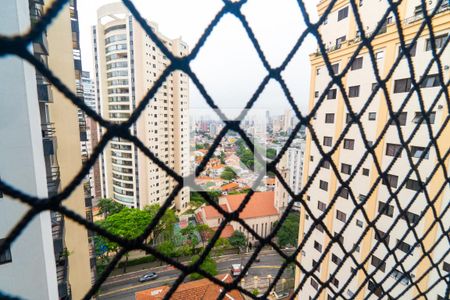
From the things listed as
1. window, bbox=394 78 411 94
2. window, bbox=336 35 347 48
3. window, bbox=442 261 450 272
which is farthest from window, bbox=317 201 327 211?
window, bbox=336 35 347 48

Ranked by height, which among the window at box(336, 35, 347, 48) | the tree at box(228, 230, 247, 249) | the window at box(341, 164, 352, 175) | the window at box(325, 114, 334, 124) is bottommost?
the tree at box(228, 230, 247, 249)

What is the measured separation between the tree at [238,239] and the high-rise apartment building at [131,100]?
235cm

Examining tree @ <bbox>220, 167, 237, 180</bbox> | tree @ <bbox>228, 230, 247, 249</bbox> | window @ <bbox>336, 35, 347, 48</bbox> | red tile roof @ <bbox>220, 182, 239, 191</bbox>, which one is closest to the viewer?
→ window @ <bbox>336, 35, 347, 48</bbox>

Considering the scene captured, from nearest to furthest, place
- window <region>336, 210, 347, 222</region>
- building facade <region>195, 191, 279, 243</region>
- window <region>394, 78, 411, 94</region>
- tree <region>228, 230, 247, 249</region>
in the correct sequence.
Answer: window <region>394, 78, 411, 94</region> < window <region>336, 210, 347, 222</region> < tree <region>228, 230, 247, 249</region> < building facade <region>195, 191, 279, 243</region>

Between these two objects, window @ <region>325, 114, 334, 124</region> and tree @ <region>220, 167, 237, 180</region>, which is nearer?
window @ <region>325, 114, 334, 124</region>

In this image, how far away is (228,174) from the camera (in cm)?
754

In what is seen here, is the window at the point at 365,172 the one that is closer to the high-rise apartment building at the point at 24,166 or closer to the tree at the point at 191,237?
the high-rise apartment building at the point at 24,166

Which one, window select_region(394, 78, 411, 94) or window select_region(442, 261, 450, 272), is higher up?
window select_region(394, 78, 411, 94)

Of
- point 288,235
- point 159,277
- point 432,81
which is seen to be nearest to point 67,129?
point 432,81

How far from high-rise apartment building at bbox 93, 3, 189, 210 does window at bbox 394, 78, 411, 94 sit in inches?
180

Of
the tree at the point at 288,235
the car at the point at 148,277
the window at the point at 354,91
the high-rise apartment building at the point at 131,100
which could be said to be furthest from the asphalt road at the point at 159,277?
the window at the point at 354,91

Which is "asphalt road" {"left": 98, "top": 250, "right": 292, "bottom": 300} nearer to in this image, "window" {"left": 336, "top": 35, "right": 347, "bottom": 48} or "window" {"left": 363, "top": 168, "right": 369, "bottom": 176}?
"window" {"left": 363, "top": 168, "right": 369, "bottom": 176}

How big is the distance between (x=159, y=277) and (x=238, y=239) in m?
2.19

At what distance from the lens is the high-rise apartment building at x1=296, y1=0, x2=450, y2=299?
2090mm
